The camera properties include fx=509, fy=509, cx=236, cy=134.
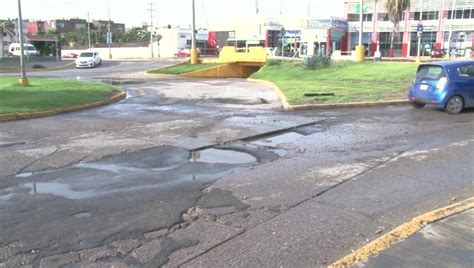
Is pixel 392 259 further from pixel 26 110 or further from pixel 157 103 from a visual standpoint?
pixel 157 103

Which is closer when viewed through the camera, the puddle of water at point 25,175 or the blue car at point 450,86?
the puddle of water at point 25,175

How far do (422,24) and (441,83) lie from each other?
5658 cm

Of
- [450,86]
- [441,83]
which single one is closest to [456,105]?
[450,86]

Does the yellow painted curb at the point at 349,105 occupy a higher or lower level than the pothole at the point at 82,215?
lower

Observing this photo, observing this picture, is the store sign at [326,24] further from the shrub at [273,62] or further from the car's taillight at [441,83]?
the car's taillight at [441,83]

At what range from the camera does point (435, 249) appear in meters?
4.61

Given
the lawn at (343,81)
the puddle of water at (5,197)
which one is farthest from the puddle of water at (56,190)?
the lawn at (343,81)

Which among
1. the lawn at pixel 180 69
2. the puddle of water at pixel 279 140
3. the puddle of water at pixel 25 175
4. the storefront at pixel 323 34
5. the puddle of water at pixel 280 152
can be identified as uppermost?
the storefront at pixel 323 34

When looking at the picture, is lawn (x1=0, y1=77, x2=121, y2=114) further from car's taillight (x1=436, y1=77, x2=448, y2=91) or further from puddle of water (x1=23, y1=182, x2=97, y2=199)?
car's taillight (x1=436, y1=77, x2=448, y2=91)

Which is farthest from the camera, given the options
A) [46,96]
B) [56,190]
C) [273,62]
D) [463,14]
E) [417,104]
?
[463,14]

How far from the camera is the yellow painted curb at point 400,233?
4.46m

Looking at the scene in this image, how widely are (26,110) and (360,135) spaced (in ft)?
30.7

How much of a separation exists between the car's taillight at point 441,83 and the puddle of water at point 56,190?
10988 millimetres

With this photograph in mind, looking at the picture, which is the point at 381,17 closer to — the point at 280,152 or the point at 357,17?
the point at 357,17
